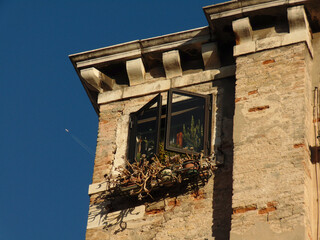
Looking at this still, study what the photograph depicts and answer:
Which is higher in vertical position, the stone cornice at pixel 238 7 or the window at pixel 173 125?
the stone cornice at pixel 238 7

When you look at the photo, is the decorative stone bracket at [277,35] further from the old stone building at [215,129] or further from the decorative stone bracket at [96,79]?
the decorative stone bracket at [96,79]

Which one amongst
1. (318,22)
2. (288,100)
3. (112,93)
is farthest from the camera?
(112,93)

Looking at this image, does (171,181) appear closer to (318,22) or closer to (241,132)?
(241,132)

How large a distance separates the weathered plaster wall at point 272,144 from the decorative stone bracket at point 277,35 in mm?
88

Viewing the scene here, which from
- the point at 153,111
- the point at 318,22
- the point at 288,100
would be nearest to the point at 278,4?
the point at 318,22

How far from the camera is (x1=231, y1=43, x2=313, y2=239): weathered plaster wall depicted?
390 inches

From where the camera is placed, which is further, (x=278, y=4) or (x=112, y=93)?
(x=112, y=93)

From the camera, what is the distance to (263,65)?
11.4 metres

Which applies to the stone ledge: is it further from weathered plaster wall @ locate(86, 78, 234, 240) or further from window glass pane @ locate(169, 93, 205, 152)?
window glass pane @ locate(169, 93, 205, 152)

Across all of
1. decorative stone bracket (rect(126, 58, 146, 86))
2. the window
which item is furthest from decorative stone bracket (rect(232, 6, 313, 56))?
decorative stone bracket (rect(126, 58, 146, 86))

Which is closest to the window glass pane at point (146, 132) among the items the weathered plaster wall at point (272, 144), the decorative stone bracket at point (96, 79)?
the decorative stone bracket at point (96, 79)

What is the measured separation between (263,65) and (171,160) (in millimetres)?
1732

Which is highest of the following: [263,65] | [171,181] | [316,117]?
[263,65]

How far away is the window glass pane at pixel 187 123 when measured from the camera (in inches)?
452
